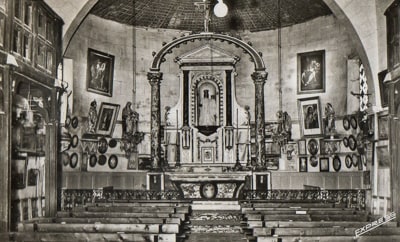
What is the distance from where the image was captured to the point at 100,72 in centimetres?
1892

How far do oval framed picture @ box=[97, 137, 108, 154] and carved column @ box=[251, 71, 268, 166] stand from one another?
5326 mm

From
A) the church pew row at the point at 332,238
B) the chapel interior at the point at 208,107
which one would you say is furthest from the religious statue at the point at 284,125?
the church pew row at the point at 332,238

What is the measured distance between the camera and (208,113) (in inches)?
800

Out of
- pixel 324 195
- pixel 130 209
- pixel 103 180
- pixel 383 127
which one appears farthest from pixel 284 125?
pixel 130 209

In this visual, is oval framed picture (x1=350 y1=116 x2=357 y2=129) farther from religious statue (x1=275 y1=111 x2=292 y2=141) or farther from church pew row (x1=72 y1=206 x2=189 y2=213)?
church pew row (x1=72 y1=206 x2=189 y2=213)

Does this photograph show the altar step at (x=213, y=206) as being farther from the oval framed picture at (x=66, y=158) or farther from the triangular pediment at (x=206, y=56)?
the triangular pediment at (x=206, y=56)

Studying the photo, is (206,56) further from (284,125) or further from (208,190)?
(208,190)

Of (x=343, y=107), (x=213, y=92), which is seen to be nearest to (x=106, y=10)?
(x=213, y=92)

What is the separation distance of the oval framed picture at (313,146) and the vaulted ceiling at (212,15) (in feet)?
14.5

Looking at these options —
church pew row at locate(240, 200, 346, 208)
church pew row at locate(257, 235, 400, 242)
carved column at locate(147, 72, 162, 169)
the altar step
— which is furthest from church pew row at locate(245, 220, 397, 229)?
carved column at locate(147, 72, 162, 169)

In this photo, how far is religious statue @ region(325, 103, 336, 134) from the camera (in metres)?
18.1

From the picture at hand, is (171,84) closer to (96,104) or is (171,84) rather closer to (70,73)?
(96,104)

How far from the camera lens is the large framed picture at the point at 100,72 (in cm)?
1839

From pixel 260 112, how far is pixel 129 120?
186 inches
